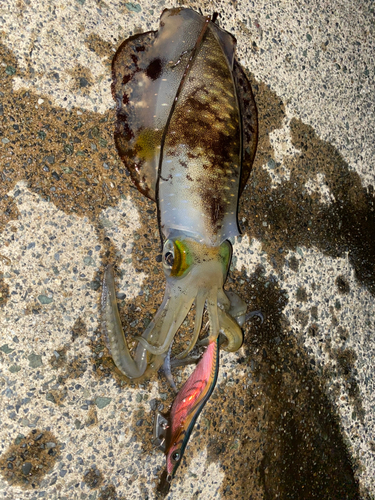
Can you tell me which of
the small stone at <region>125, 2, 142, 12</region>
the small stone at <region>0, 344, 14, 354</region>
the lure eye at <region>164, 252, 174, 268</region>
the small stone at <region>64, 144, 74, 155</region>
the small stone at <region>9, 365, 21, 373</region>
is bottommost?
the small stone at <region>9, 365, 21, 373</region>

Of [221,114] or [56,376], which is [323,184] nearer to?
[221,114]

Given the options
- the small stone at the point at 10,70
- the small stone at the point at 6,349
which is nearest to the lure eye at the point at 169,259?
the small stone at the point at 6,349

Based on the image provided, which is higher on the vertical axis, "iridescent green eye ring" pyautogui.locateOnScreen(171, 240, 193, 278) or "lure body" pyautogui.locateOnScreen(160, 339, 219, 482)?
"iridescent green eye ring" pyautogui.locateOnScreen(171, 240, 193, 278)

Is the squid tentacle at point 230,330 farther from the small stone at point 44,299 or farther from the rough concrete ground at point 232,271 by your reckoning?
the small stone at point 44,299

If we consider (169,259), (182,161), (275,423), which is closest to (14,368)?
(169,259)

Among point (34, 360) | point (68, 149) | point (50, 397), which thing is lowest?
point (50, 397)

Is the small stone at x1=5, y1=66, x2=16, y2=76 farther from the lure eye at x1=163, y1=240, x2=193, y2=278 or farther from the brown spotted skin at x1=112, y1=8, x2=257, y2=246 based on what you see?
the lure eye at x1=163, y1=240, x2=193, y2=278

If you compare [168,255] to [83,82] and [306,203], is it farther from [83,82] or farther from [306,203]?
[306,203]

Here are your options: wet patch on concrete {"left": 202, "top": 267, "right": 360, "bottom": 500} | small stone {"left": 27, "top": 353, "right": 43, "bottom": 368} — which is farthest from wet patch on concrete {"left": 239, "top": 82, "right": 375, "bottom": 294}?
small stone {"left": 27, "top": 353, "right": 43, "bottom": 368}
